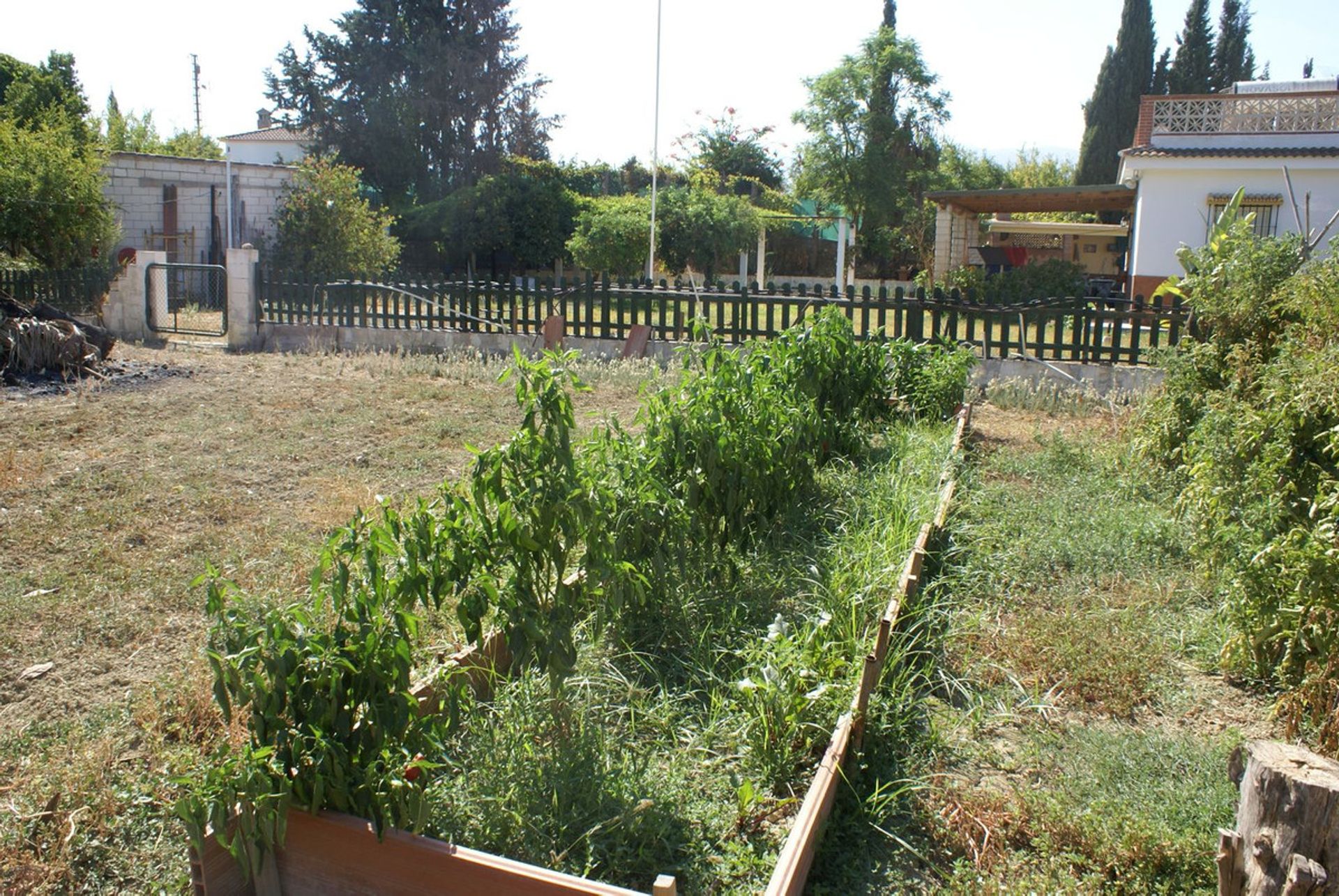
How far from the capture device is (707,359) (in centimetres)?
534

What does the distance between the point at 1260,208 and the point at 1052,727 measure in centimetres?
2136

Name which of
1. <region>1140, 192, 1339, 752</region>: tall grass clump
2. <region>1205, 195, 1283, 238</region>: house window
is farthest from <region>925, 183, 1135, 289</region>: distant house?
<region>1140, 192, 1339, 752</region>: tall grass clump

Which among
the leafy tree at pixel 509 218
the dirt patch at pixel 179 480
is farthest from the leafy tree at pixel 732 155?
the dirt patch at pixel 179 480

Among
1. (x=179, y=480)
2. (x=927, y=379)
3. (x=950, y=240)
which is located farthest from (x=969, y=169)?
(x=179, y=480)

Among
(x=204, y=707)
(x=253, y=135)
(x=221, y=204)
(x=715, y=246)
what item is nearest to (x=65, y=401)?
(x=204, y=707)

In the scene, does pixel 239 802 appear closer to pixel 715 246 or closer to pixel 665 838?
pixel 665 838

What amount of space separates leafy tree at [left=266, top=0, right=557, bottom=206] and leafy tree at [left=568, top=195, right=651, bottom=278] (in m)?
12.5

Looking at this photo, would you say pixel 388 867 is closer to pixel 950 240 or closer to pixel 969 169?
pixel 950 240

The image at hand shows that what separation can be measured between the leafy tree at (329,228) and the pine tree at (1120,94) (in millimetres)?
32483

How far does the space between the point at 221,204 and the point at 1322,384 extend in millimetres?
27144

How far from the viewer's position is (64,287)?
17.1 meters

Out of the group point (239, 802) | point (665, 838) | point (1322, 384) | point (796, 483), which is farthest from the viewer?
point (796, 483)

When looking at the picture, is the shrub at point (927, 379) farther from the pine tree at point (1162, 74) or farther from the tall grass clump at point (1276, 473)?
the pine tree at point (1162, 74)

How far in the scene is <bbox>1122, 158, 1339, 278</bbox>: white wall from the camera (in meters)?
20.8
